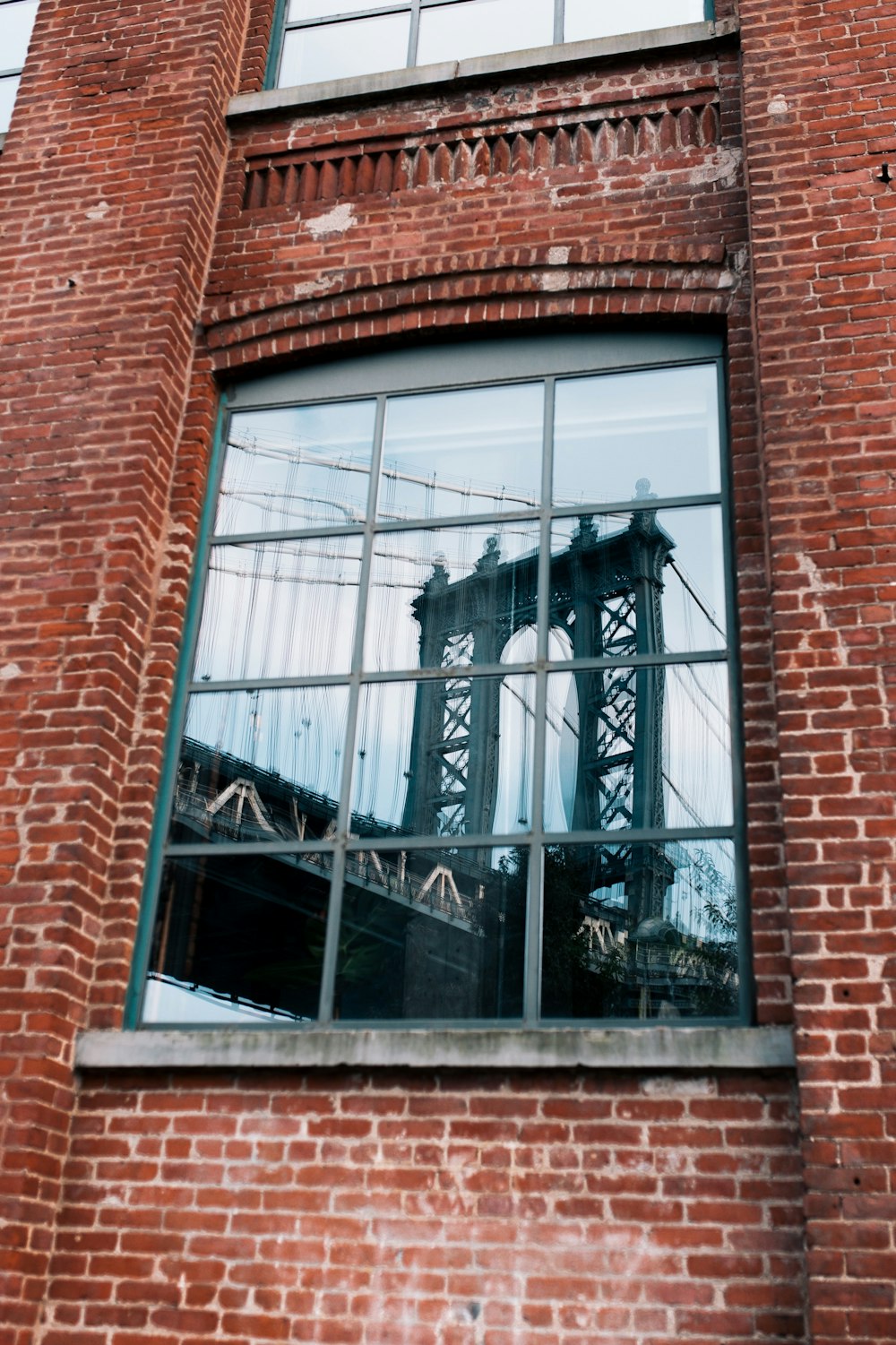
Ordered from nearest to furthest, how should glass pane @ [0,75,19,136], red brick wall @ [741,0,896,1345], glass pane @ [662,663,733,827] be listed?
red brick wall @ [741,0,896,1345], glass pane @ [662,663,733,827], glass pane @ [0,75,19,136]

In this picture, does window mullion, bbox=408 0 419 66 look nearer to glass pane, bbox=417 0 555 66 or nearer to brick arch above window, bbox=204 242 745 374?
glass pane, bbox=417 0 555 66

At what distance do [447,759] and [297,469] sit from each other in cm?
171

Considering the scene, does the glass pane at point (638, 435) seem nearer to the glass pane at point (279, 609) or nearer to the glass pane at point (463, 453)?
the glass pane at point (463, 453)

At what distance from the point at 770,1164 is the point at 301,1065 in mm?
1642

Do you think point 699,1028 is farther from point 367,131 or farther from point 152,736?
point 367,131

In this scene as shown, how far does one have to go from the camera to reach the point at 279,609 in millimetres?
5855

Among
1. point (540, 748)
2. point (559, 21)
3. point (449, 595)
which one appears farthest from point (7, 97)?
point (540, 748)

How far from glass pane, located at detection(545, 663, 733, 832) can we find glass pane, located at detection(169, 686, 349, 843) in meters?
0.94

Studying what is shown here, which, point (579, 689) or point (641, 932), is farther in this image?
point (579, 689)

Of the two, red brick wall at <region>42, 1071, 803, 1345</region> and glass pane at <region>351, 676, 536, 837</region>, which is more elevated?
glass pane at <region>351, 676, 536, 837</region>

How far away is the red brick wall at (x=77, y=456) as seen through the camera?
15.8 ft

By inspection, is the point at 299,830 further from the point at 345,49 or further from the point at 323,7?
the point at 323,7

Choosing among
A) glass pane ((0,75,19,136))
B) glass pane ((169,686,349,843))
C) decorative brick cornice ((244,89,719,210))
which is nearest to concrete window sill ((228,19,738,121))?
decorative brick cornice ((244,89,719,210))

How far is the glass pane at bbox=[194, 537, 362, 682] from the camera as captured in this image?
573cm
